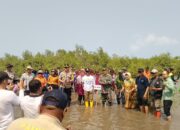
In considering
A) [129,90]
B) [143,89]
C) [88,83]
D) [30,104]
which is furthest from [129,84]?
[30,104]

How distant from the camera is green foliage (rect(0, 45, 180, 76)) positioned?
4684 centimetres

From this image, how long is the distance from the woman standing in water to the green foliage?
96.2 feet

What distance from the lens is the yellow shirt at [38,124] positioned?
9.20ft

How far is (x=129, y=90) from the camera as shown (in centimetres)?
1642

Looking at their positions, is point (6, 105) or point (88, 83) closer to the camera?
point (6, 105)

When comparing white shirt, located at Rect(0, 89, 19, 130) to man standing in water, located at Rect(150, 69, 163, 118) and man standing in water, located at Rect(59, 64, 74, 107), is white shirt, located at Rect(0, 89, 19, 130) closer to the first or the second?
man standing in water, located at Rect(150, 69, 163, 118)

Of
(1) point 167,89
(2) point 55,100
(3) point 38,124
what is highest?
(1) point 167,89

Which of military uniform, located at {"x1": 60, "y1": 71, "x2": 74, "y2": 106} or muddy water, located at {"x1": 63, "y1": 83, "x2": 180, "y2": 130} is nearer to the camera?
muddy water, located at {"x1": 63, "y1": 83, "x2": 180, "y2": 130}

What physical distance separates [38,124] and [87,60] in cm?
5147

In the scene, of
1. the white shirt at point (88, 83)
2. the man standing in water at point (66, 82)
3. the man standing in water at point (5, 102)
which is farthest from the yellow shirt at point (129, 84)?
the man standing in water at point (5, 102)

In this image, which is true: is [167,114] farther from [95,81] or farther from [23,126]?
[23,126]

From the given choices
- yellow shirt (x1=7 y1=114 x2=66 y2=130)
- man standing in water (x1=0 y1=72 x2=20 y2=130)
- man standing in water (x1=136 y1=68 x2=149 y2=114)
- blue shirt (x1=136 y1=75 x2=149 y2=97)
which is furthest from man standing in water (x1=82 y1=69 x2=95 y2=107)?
yellow shirt (x1=7 y1=114 x2=66 y2=130)

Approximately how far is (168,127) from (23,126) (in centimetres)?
1055

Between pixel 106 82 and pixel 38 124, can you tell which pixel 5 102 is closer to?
pixel 38 124
